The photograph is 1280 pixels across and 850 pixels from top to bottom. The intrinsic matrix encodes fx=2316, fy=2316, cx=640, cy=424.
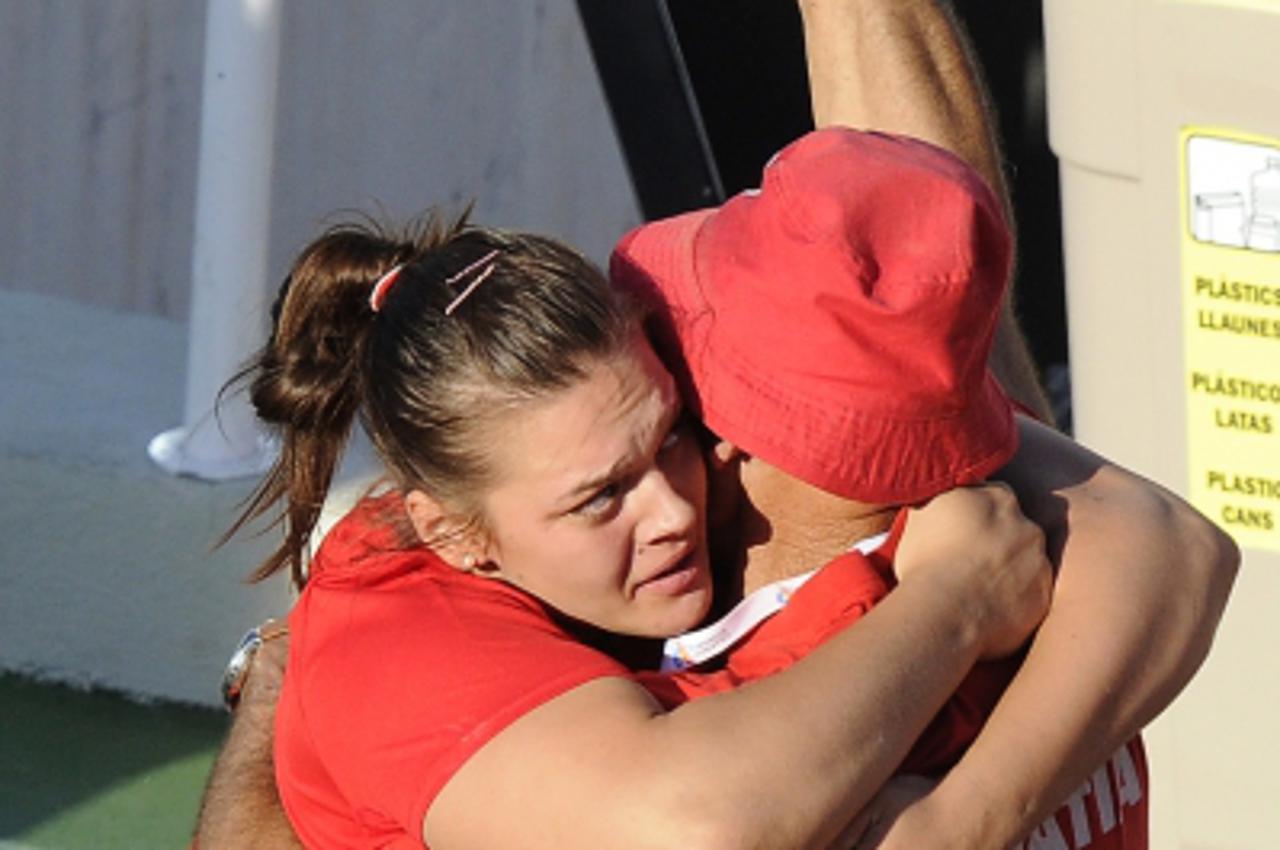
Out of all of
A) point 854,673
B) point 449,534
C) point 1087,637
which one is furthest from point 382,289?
point 1087,637

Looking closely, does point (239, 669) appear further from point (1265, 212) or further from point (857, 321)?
point (1265, 212)

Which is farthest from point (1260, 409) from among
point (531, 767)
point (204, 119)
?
point (204, 119)

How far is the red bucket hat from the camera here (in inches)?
72.8

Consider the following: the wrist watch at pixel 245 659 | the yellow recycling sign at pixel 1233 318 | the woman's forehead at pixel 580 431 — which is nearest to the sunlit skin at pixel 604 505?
the woman's forehead at pixel 580 431

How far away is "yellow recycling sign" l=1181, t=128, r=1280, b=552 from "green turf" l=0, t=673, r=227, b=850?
1.86m

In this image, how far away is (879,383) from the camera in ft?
6.11

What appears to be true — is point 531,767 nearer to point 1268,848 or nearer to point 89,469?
point 1268,848

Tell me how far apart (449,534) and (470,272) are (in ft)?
0.72

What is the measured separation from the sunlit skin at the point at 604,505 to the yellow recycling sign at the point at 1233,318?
1325mm

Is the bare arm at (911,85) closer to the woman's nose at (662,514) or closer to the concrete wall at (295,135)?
the woman's nose at (662,514)

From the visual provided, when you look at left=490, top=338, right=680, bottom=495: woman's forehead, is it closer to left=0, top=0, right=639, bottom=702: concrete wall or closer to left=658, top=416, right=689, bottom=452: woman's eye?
left=658, top=416, right=689, bottom=452: woman's eye

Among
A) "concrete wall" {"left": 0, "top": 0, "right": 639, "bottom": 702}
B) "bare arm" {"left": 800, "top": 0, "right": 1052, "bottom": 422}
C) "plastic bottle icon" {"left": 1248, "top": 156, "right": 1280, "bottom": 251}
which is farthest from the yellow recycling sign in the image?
"concrete wall" {"left": 0, "top": 0, "right": 639, "bottom": 702}

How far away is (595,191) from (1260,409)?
3.37m

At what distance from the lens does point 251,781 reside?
7.41ft
